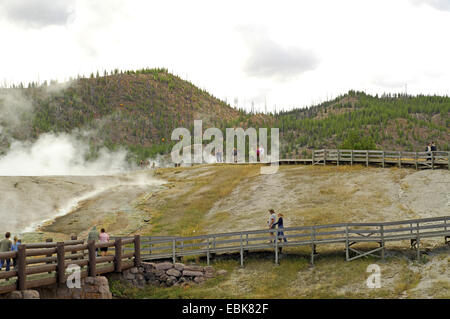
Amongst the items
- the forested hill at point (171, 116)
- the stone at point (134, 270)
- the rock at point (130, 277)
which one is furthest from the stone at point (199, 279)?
the forested hill at point (171, 116)

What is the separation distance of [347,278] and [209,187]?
2173 centimetres

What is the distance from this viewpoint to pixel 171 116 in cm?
16400

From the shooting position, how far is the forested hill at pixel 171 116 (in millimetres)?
124875

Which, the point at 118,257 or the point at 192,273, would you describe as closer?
the point at 118,257

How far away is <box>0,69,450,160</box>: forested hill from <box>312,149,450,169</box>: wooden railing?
6245cm

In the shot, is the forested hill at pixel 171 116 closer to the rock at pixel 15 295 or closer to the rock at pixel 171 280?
the rock at pixel 171 280

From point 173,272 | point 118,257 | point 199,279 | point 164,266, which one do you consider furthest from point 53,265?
point 199,279

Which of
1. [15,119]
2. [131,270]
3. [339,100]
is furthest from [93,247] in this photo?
[339,100]

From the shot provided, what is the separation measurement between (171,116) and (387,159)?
12710cm

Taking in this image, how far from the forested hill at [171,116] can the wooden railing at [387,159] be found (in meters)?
62.4

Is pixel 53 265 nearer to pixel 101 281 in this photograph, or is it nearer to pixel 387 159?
pixel 101 281

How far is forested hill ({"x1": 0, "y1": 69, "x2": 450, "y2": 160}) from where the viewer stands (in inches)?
4916

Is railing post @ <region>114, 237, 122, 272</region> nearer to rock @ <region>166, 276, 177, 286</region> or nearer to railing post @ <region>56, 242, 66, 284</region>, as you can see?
rock @ <region>166, 276, 177, 286</region>
